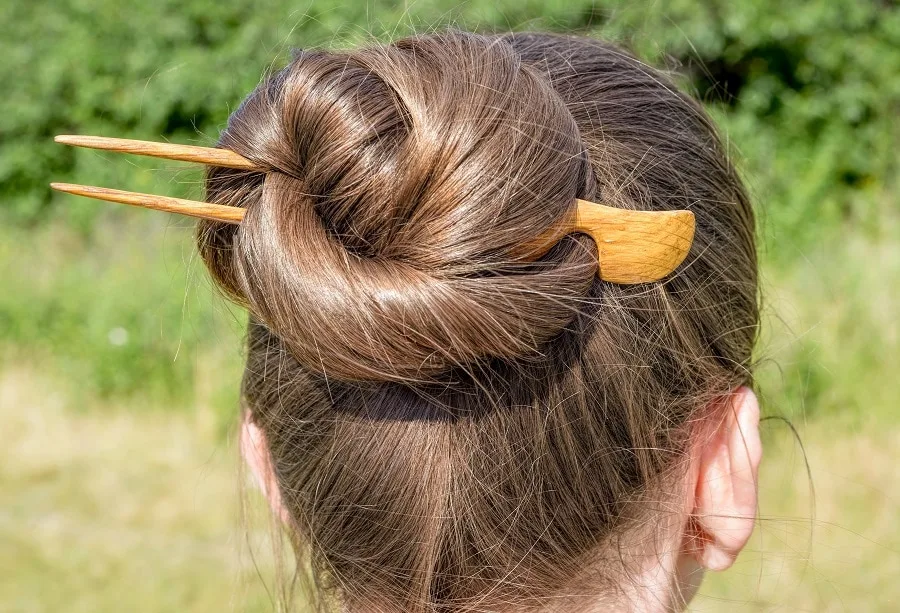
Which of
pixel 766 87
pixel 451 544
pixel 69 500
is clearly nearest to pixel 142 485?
pixel 69 500

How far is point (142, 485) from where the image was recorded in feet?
13.7

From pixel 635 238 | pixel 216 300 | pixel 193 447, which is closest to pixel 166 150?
pixel 216 300

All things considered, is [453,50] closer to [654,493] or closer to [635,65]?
[635,65]

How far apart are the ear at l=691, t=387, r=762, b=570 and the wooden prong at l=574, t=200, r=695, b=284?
0.29 metres

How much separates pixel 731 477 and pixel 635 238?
0.42 m

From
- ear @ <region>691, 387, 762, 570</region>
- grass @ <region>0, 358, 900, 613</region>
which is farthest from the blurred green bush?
ear @ <region>691, 387, 762, 570</region>

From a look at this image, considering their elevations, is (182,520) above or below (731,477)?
below

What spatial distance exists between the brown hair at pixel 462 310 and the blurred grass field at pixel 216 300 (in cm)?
33

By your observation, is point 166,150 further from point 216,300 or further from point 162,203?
point 216,300

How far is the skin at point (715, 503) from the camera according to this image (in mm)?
1154

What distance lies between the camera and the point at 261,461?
1.29 meters

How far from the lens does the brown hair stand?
91 centimetres

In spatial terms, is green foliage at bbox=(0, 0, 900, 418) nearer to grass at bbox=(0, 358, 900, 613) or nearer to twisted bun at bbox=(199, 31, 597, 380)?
grass at bbox=(0, 358, 900, 613)

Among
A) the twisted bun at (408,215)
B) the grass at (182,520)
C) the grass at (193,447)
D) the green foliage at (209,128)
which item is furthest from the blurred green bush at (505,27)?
the twisted bun at (408,215)
